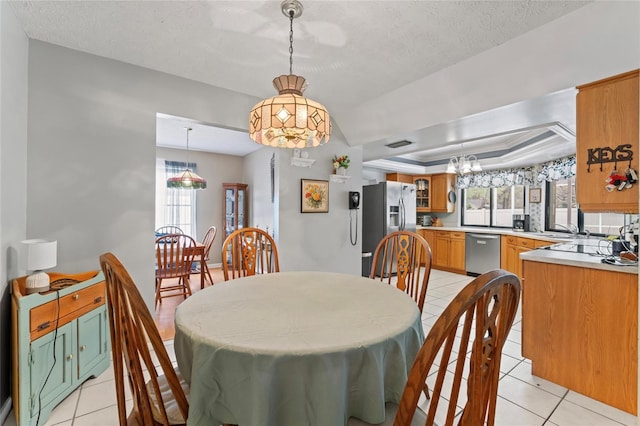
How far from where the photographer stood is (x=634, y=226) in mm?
2545

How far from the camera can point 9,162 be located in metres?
1.76

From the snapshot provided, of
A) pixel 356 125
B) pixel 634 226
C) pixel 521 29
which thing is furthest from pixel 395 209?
pixel 521 29

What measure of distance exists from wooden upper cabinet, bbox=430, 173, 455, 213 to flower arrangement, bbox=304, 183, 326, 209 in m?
3.55

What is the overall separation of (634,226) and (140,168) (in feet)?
14.3

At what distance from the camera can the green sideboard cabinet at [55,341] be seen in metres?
1.55

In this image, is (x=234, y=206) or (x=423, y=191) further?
(x=423, y=191)

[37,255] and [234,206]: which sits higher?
[234,206]

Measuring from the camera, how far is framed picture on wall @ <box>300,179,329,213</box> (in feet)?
11.6

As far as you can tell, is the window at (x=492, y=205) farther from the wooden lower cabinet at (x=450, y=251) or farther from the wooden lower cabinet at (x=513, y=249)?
the wooden lower cabinet at (x=513, y=249)

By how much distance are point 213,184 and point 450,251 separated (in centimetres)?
492

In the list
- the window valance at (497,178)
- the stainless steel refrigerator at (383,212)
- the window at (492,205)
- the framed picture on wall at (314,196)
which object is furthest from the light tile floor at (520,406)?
the window at (492,205)

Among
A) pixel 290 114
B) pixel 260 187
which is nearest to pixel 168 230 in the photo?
pixel 260 187

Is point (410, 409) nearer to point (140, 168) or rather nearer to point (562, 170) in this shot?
point (140, 168)

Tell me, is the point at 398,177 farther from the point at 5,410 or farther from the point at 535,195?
the point at 5,410
